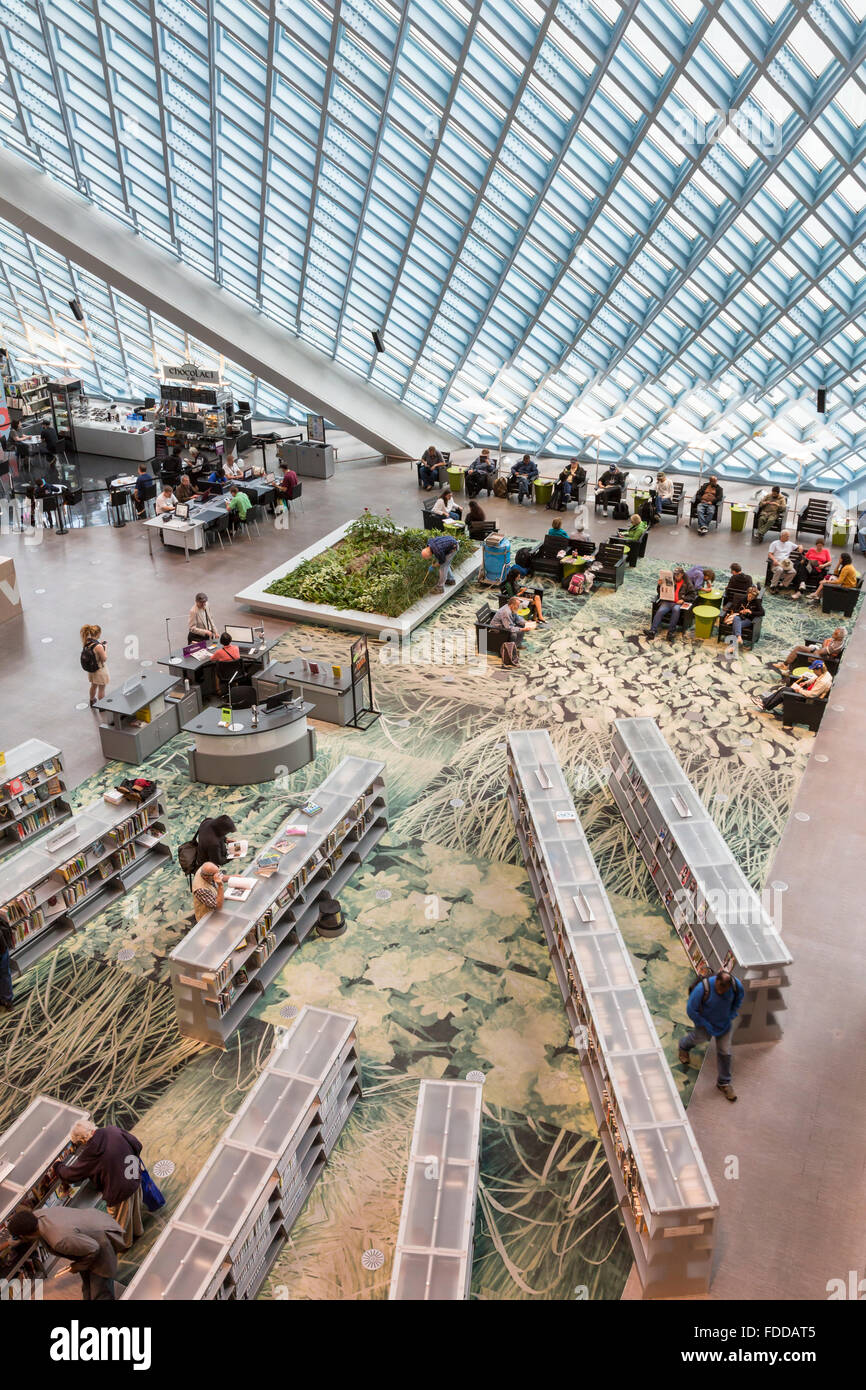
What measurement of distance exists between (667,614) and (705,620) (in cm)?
67

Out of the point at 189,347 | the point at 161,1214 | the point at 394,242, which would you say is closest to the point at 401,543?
the point at 394,242

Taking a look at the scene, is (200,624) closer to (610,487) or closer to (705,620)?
(705,620)

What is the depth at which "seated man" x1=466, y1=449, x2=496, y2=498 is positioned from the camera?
25184 millimetres

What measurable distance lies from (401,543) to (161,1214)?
1390 centimetres

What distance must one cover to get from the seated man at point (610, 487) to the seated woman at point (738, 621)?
7.25 meters

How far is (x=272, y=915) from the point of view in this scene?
32.7ft

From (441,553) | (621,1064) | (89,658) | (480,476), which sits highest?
(480,476)

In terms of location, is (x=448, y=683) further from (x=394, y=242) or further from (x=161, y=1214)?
(x=394, y=242)

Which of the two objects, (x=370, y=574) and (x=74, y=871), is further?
(x=370, y=574)

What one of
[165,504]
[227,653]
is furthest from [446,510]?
[227,653]

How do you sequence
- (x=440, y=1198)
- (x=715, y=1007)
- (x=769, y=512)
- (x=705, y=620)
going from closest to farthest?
1. (x=440, y=1198)
2. (x=715, y=1007)
3. (x=705, y=620)
4. (x=769, y=512)

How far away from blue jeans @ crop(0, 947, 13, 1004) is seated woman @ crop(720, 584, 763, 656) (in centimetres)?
1247

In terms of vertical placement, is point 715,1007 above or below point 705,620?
below

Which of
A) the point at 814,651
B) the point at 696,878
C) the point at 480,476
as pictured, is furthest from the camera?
the point at 480,476
